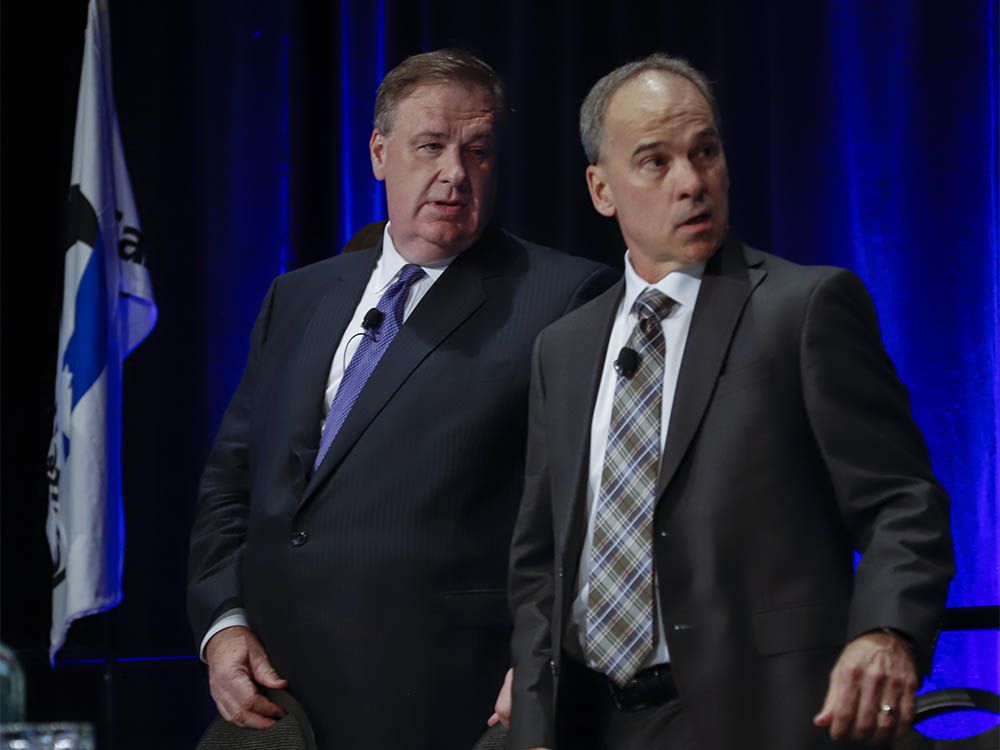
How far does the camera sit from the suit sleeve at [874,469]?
5.22 feet

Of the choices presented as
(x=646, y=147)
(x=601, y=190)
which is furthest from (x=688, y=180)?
(x=601, y=190)

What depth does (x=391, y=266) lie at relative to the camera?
8.38 feet

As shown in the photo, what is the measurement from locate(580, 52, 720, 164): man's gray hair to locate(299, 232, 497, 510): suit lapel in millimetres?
384

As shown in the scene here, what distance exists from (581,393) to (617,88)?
472 millimetres

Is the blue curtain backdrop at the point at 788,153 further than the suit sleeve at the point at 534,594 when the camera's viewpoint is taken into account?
Yes

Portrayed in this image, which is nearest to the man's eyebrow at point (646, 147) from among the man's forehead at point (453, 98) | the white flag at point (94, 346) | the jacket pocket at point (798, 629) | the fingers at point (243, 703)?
the man's forehead at point (453, 98)

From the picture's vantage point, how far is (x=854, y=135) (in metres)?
3.92

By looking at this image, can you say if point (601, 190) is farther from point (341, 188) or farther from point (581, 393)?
point (341, 188)

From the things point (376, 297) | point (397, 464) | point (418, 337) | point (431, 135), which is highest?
point (431, 135)

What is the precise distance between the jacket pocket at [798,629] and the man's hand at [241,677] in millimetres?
920

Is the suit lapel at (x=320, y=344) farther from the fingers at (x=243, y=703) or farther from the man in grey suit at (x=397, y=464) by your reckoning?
the fingers at (x=243, y=703)

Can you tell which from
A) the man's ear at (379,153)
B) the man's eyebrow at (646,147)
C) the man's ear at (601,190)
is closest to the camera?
the man's eyebrow at (646,147)

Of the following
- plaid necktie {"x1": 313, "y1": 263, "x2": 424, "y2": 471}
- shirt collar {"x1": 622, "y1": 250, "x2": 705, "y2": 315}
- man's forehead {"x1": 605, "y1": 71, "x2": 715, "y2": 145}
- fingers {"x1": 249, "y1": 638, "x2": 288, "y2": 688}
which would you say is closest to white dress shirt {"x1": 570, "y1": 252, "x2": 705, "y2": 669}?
shirt collar {"x1": 622, "y1": 250, "x2": 705, "y2": 315}

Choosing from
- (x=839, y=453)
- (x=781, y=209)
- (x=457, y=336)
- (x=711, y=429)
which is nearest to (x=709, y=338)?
(x=711, y=429)
